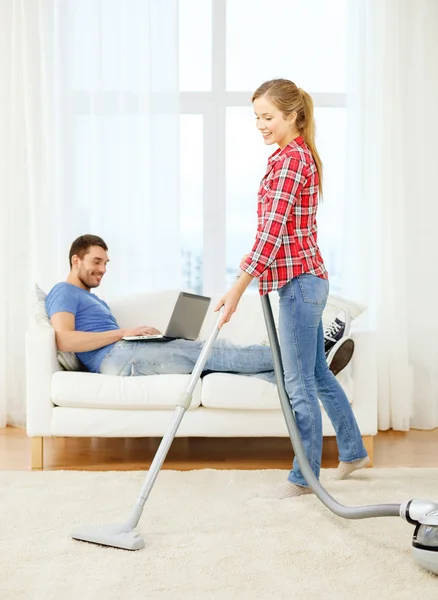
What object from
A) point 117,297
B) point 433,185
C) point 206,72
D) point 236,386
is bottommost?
point 236,386

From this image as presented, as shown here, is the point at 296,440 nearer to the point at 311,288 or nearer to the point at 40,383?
the point at 311,288

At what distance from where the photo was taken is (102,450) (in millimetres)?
3828

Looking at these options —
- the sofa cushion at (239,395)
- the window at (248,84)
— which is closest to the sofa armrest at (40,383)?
the sofa cushion at (239,395)

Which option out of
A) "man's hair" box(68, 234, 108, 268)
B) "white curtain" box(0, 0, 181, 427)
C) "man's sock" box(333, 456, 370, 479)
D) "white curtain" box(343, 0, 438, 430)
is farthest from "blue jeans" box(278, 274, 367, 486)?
"white curtain" box(0, 0, 181, 427)

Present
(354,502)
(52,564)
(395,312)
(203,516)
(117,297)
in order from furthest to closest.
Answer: (395,312)
(117,297)
(354,502)
(203,516)
(52,564)

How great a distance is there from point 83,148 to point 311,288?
7.67ft

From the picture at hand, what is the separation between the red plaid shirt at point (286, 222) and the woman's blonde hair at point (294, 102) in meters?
0.04

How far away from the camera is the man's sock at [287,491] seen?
9.36 feet

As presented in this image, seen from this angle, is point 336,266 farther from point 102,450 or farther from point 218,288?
point 102,450

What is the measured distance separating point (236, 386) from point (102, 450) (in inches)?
32.1

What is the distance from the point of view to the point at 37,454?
3.44 metres

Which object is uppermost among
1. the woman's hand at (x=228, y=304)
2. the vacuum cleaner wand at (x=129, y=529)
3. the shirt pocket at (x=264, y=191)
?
the shirt pocket at (x=264, y=191)

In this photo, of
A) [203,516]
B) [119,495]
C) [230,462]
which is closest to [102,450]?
[230,462]

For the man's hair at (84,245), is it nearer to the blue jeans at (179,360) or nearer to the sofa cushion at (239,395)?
the blue jeans at (179,360)
